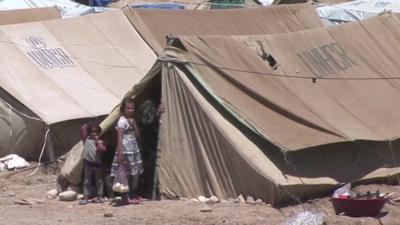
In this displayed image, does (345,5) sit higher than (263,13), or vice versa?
(345,5)

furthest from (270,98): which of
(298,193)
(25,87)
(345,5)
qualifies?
(345,5)

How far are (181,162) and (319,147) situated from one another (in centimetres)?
167

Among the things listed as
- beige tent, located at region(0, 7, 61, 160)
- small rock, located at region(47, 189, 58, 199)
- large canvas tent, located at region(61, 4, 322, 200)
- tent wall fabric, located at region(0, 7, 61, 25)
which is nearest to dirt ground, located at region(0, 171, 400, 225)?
small rock, located at region(47, 189, 58, 199)

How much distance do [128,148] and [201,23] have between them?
6.42 m

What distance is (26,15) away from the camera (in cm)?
1758

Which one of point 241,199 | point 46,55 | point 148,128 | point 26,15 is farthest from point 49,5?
point 241,199

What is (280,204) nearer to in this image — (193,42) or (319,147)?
(319,147)

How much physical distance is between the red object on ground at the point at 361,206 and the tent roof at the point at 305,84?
2.93 ft

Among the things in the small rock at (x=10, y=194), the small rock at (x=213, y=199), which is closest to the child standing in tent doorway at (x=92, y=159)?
the small rock at (x=10, y=194)

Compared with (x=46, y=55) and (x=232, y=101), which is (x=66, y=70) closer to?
(x=46, y=55)

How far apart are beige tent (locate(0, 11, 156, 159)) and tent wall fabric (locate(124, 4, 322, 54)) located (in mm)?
246

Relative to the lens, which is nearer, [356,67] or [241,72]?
[241,72]

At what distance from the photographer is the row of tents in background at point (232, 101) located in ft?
34.3

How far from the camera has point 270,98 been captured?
36.0 ft
